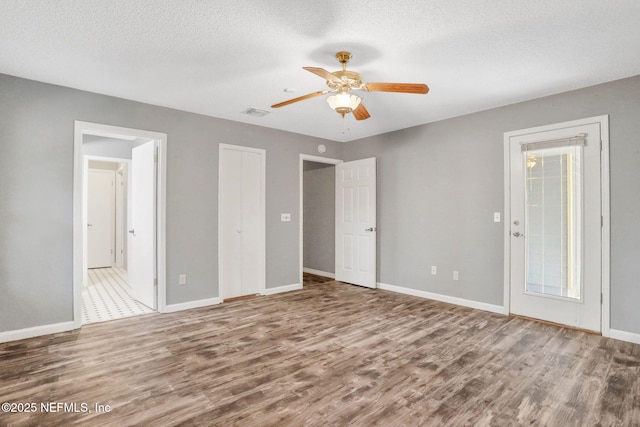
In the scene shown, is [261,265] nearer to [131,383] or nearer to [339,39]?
[131,383]

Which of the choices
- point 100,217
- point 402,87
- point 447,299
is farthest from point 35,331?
point 447,299

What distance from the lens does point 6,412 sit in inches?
78.0

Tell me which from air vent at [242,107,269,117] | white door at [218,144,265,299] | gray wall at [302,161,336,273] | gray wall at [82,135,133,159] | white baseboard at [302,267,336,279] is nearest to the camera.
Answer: air vent at [242,107,269,117]

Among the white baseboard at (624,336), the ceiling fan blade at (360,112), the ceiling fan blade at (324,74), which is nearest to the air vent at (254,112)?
the ceiling fan blade at (360,112)

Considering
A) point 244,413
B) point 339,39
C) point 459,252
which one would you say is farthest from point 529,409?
point 339,39

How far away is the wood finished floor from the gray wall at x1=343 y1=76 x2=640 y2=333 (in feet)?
2.21

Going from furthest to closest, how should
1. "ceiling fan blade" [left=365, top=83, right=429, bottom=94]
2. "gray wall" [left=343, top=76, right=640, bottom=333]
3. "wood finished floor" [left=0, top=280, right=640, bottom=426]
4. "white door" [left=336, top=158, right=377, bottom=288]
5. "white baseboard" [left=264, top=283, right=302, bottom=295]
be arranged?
"white door" [left=336, top=158, right=377, bottom=288] → "white baseboard" [left=264, top=283, right=302, bottom=295] → "gray wall" [left=343, top=76, right=640, bottom=333] → "ceiling fan blade" [left=365, top=83, right=429, bottom=94] → "wood finished floor" [left=0, top=280, right=640, bottom=426]

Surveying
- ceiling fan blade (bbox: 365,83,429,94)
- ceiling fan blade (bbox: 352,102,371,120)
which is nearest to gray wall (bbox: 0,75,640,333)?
ceiling fan blade (bbox: 352,102,371,120)

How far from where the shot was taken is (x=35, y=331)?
3.20 m

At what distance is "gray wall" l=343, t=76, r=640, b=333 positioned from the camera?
3188 millimetres

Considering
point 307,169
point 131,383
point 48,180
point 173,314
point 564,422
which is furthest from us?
point 307,169

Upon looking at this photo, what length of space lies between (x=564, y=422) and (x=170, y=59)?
12.7 feet

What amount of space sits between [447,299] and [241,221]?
3120mm

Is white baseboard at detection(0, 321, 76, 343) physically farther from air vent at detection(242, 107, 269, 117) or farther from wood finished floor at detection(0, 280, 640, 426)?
air vent at detection(242, 107, 269, 117)
